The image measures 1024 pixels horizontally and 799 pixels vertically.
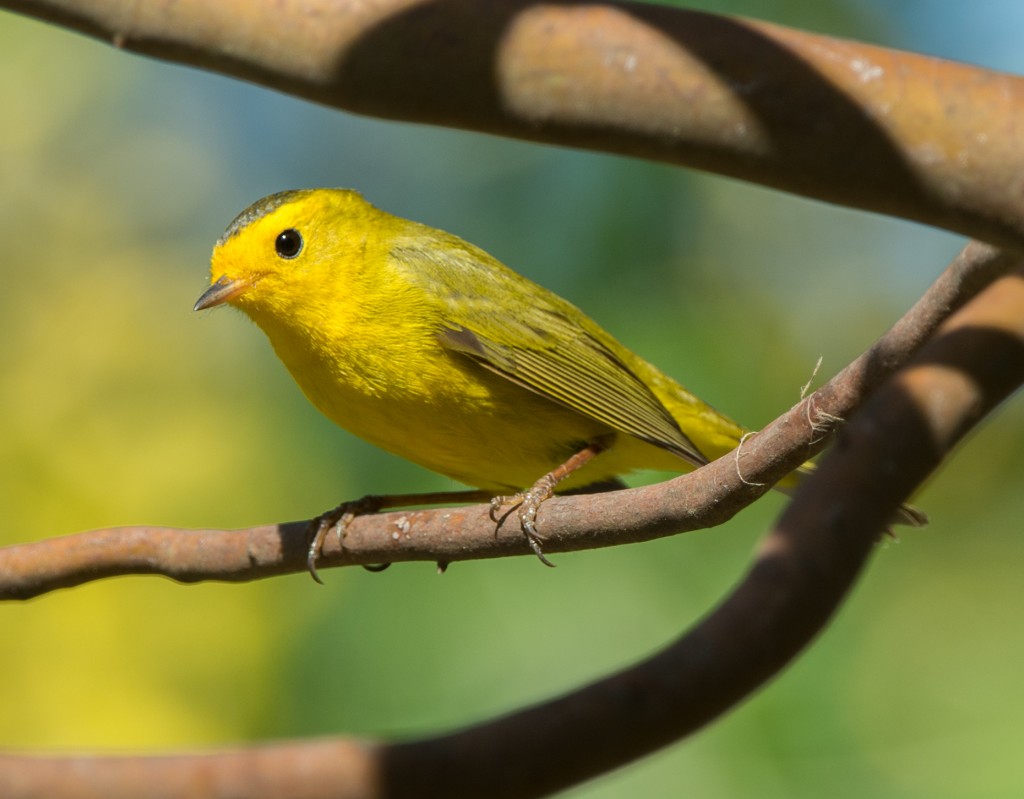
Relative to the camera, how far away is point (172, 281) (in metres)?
6.85

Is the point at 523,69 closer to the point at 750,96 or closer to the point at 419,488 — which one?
the point at 750,96

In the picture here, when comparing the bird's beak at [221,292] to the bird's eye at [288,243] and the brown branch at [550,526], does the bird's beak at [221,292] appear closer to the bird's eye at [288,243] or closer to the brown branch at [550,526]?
the bird's eye at [288,243]

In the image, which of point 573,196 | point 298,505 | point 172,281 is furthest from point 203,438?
point 573,196

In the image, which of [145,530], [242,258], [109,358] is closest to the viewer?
[145,530]

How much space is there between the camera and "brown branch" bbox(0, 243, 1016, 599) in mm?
1795

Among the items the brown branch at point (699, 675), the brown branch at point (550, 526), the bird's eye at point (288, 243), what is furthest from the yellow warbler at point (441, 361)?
the brown branch at point (699, 675)

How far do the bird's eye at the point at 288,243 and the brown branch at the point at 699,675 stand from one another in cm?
295

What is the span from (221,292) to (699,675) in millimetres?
3131

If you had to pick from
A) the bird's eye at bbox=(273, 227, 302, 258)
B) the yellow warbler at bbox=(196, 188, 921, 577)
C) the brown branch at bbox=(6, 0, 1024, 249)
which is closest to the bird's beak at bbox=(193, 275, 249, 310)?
the yellow warbler at bbox=(196, 188, 921, 577)

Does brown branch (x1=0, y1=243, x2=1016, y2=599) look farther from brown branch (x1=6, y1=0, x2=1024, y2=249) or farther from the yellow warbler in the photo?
the yellow warbler

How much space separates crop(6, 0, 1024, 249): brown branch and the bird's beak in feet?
9.05

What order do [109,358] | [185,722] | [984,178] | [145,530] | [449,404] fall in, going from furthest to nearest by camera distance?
[109,358] → [185,722] → [449,404] → [145,530] → [984,178]

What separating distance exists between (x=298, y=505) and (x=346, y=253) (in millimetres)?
2401

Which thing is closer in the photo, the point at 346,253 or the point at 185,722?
the point at 346,253
